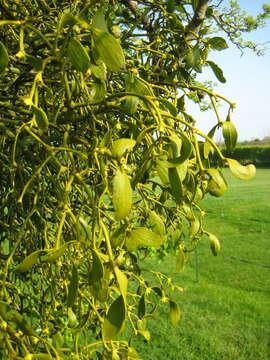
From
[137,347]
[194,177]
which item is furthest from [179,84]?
[137,347]

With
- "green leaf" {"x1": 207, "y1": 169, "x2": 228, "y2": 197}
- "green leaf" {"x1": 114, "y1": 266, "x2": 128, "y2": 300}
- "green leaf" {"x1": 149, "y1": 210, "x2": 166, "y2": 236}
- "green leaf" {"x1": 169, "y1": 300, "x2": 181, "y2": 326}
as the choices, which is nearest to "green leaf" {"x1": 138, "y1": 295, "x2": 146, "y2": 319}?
"green leaf" {"x1": 169, "y1": 300, "x2": 181, "y2": 326}

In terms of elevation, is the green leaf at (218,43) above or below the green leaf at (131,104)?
above

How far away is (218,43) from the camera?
0.88 meters

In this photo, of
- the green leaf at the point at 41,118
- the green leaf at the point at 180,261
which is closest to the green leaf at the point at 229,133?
the green leaf at the point at 41,118

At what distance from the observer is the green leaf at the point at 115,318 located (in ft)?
1.47

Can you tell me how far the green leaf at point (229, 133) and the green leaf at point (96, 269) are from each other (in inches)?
12.0

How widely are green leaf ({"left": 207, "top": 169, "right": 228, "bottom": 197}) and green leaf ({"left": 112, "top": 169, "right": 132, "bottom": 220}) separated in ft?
0.57

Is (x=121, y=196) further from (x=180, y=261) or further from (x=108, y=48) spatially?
(x=180, y=261)

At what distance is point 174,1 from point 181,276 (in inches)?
155

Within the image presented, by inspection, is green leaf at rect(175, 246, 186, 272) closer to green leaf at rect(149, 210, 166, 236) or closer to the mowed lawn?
green leaf at rect(149, 210, 166, 236)

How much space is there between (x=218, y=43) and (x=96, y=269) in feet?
2.03

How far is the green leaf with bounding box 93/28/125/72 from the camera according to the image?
473mm

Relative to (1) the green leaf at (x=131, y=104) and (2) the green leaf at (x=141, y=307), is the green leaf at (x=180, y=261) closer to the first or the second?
(2) the green leaf at (x=141, y=307)

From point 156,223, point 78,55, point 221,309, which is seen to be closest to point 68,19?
point 78,55
